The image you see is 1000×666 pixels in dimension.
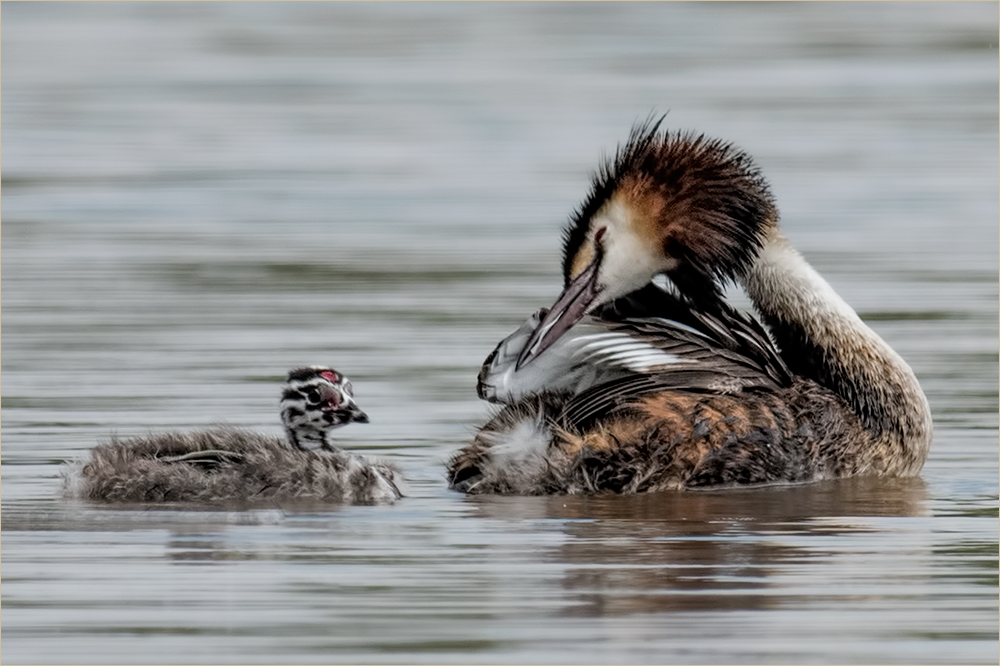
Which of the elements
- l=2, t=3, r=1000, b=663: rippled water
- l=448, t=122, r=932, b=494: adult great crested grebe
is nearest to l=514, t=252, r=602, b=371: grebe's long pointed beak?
l=448, t=122, r=932, b=494: adult great crested grebe

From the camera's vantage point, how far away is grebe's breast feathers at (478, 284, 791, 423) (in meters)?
9.52

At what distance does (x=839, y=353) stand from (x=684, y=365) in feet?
3.33

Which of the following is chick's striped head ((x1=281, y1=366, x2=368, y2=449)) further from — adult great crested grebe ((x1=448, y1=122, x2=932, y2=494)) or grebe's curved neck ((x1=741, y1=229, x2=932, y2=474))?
grebe's curved neck ((x1=741, y1=229, x2=932, y2=474))

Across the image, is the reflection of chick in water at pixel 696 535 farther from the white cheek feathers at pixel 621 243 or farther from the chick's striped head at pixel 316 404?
the white cheek feathers at pixel 621 243

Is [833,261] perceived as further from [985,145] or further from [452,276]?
[985,145]

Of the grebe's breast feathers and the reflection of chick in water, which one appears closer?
the reflection of chick in water

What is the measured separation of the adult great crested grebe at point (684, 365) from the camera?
9305 millimetres

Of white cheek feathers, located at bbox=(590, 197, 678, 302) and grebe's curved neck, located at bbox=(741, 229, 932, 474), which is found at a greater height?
white cheek feathers, located at bbox=(590, 197, 678, 302)

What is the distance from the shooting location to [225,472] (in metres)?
8.95

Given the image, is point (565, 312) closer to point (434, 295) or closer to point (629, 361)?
point (629, 361)

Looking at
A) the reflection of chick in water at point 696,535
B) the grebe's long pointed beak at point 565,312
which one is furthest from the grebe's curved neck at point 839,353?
the grebe's long pointed beak at point 565,312

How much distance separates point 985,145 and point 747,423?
962cm

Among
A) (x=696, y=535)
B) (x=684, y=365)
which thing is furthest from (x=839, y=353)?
(x=696, y=535)

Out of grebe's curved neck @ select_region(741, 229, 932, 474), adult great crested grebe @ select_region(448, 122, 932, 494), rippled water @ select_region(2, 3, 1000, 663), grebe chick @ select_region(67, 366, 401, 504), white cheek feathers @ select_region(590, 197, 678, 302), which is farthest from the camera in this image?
grebe's curved neck @ select_region(741, 229, 932, 474)
